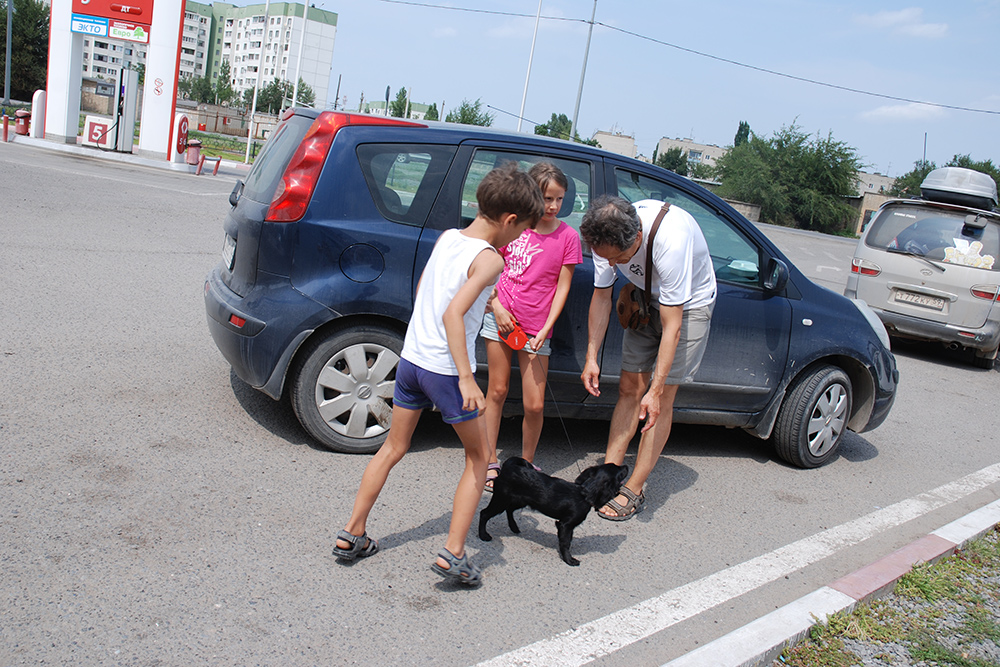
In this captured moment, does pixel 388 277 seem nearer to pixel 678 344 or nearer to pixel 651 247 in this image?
pixel 651 247

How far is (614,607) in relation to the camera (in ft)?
10.5

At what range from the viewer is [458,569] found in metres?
3.08

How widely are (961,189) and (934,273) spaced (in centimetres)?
185

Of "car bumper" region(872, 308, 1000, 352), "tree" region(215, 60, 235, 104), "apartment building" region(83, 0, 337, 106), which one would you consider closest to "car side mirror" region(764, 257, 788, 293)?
"car bumper" region(872, 308, 1000, 352)

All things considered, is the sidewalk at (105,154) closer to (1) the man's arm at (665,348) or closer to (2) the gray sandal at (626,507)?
(2) the gray sandal at (626,507)

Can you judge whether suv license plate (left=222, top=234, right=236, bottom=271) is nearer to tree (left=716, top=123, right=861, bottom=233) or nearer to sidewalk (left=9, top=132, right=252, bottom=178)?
sidewalk (left=9, top=132, right=252, bottom=178)

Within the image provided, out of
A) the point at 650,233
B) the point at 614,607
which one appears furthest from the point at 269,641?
the point at 650,233

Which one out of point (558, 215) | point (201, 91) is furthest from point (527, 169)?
point (201, 91)

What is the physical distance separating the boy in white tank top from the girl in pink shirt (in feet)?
2.69

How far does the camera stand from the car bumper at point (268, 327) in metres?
3.99

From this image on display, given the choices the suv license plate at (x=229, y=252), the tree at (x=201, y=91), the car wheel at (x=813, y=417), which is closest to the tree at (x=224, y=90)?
the tree at (x=201, y=91)

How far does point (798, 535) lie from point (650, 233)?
1.81 m

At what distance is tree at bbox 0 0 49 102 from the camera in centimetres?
Answer: 5631

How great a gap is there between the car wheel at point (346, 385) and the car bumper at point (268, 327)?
4.6 inches
